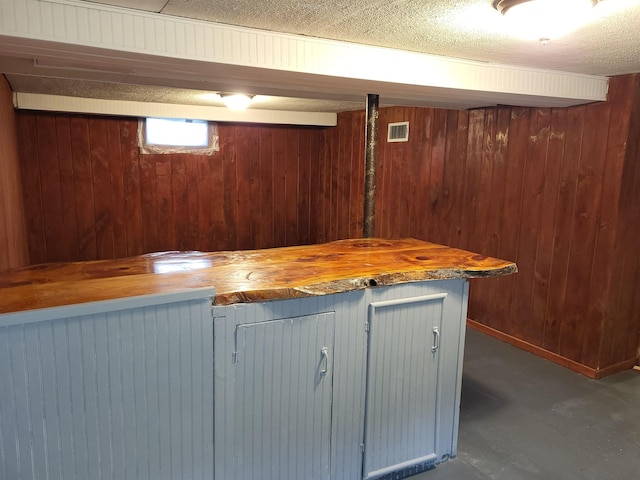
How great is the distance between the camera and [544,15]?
1683 mm

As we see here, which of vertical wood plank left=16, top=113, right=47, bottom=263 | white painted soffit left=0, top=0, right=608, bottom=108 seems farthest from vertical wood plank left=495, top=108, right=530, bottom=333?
vertical wood plank left=16, top=113, right=47, bottom=263

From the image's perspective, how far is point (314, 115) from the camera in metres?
5.43

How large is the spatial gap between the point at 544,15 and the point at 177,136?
4211mm

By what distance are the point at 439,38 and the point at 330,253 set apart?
1109 millimetres

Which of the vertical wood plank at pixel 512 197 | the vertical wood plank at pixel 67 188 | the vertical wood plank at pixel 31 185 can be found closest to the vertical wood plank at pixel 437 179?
the vertical wood plank at pixel 512 197

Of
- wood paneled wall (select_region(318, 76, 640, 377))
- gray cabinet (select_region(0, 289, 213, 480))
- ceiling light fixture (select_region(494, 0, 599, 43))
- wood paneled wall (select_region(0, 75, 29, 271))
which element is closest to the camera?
gray cabinet (select_region(0, 289, 213, 480))

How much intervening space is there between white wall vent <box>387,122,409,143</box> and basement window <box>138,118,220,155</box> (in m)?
1.97

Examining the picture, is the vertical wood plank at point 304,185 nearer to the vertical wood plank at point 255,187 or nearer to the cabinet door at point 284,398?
the vertical wood plank at point 255,187

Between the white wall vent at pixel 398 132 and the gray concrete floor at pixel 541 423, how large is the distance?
222 cm

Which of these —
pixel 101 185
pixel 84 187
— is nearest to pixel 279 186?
pixel 101 185

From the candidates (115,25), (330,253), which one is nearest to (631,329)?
(330,253)

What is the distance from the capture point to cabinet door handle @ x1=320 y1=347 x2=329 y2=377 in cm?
190

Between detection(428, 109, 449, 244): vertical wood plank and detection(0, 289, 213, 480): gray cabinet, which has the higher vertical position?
detection(428, 109, 449, 244): vertical wood plank

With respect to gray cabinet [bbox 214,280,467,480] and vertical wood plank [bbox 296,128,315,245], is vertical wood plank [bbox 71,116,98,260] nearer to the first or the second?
vertical wood plank [bbox 296,128,315,245]
